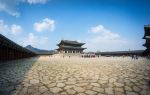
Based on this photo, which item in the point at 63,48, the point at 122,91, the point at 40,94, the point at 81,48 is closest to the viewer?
the point at 40,94

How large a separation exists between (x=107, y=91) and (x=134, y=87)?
4.00 feet

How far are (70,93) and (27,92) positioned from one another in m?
1.47

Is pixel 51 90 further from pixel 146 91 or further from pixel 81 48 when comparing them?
pixel 81 48

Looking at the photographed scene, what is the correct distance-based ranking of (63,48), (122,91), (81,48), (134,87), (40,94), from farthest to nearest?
(81,48)
(63,48)
(134,87)
(122,91)
(40,94)

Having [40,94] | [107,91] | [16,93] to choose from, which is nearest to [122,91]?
[107,91]

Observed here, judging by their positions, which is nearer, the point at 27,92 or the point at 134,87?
the point at 27,92

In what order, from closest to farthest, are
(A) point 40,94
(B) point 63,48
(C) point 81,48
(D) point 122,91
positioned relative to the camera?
(A) point 40,94, (D) point 122,91, (B) point 63,48, (C) point 81,48

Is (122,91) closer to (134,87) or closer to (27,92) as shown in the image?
(134,87)

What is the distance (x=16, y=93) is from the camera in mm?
4543

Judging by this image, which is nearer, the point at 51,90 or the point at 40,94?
the point at 40,94

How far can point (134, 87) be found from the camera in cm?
521

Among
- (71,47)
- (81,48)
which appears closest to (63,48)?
(71,47)

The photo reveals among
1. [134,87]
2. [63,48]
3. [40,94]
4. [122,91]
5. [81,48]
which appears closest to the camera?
[40,94]

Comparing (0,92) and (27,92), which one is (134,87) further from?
(0,92)
